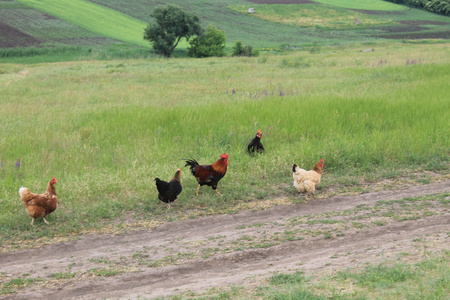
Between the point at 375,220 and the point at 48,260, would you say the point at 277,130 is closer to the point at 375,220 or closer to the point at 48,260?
the point at 375,220

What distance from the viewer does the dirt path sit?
5055 mm

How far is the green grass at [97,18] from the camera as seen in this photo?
61719mm

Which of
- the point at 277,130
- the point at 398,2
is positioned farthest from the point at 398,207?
the point at 398,2

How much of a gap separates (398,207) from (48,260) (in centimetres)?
542

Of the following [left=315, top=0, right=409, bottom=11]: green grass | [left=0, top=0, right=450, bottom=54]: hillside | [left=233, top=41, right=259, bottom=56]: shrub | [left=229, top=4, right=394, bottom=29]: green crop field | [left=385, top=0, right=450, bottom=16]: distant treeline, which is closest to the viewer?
[left=233, top=41, right=259, bottom=56]: shrub

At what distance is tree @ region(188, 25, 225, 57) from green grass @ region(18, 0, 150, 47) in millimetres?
9647

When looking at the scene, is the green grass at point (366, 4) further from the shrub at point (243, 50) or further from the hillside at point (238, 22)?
the shrub at point (243, 50)

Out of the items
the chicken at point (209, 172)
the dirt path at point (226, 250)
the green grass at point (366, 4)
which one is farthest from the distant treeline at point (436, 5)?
the chicken at point (209, 172)

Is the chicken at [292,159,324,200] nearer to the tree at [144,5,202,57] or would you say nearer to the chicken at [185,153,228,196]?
the chicken at [185,153,228,196]

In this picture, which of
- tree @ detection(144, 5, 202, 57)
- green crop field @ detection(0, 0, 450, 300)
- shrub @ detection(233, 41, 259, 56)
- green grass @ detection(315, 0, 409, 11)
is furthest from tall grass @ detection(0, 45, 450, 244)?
green grass @ detection(315, 0, 409, 11)

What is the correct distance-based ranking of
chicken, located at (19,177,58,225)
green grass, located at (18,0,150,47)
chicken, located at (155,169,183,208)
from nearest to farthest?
chicken, located at (19,177,58,225) → chicken, located at (155,169,183,208) → green grass, located at (18,0,150,47)

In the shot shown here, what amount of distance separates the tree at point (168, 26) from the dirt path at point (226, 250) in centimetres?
4505

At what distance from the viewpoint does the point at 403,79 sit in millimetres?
18016

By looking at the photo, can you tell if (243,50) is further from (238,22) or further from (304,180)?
(304,180)
